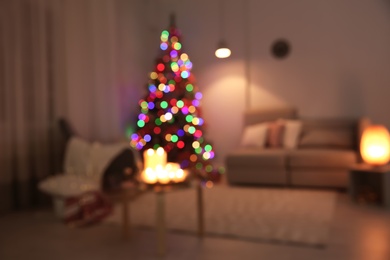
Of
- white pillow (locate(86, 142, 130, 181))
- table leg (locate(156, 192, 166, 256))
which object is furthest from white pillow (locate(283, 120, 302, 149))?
table leg (locate(156, 192, 166, 256))

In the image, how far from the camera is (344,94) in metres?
4.86

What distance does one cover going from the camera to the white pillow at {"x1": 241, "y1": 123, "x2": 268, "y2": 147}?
4.72 m

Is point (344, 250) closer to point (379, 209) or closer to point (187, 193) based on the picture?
point (379, 209)

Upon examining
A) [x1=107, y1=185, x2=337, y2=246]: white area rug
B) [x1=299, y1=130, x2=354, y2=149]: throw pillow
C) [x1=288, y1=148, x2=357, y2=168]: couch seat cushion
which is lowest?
[x1=107, y1=185, x2=337, y2=246]: white area rug

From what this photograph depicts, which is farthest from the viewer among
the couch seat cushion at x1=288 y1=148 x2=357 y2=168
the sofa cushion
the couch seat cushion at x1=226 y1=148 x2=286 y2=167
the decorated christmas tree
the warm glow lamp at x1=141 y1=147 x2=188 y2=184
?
the decorated christmas tree

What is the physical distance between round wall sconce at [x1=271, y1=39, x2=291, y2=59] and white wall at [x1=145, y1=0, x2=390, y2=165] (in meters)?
0.07

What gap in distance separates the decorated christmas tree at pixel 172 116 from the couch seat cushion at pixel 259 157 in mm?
670

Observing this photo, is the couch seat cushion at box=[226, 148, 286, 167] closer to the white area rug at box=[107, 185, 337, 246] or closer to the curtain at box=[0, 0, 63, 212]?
the white area rug at box=[107, 185, 337, 246]

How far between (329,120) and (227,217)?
7.88 ft

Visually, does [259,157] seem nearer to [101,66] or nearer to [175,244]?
[175,244]

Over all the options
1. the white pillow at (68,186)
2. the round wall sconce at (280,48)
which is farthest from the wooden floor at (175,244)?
the round wall sconce at (280,48)

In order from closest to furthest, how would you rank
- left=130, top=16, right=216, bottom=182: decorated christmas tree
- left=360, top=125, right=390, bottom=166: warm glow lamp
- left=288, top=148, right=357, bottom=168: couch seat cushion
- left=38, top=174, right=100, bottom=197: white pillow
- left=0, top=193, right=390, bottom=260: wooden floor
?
left=0, top=193, right=390, bottom=260: wooden floor → left=38, top=174, right=100, bottom=197: white pillow → left=360, top=125, right=390, bottom=166: warm glow lamp → left=288, top=148, right=357, bottom=168: couch seat cushion → left=130, top=16, right=216, bottom=182: decorated christmas tree

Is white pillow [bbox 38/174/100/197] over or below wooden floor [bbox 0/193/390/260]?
over

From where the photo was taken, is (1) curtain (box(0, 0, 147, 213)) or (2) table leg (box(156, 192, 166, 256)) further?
(1) curtain (box(0, 0, 147, 213))
